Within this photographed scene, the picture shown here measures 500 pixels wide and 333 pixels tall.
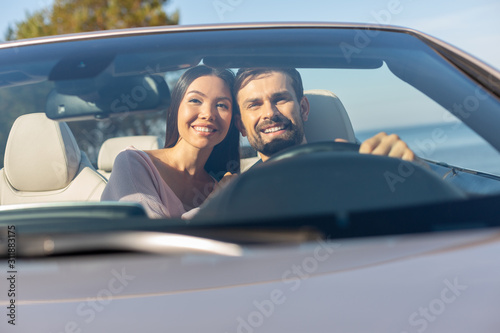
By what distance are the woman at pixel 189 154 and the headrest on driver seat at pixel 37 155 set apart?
69 centimetres

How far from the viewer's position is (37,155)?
8.52 feet

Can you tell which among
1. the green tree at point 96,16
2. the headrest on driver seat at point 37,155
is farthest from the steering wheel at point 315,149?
the green tree at point 96,16

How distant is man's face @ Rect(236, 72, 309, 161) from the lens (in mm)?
2035

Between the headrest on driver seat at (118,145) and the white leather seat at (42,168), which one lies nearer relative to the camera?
the white leather seat at (42,168)

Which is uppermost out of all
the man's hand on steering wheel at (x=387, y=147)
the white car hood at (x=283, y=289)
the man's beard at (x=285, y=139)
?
the man's beard at (x=285, y=139)

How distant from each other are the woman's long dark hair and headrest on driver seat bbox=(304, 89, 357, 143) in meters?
0.28

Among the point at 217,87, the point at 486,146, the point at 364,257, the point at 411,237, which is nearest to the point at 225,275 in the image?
the point at 364,257

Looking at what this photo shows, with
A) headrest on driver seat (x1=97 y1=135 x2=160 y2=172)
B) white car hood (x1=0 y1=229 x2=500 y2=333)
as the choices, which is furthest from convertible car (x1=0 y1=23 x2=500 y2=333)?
headrest on driver seat (x1=97 y1=135 x2=160 y2=172)

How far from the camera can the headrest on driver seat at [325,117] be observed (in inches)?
83.7

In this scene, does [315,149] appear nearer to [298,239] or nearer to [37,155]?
[298,239]

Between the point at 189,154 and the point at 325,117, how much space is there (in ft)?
1.83

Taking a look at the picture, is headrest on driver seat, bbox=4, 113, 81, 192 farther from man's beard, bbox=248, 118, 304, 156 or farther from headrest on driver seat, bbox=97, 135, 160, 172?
man's beard, bbox=248, 118, 304, 156

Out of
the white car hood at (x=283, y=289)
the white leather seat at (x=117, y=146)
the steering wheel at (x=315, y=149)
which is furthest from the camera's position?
the white leather seat at (x=117, y=146)

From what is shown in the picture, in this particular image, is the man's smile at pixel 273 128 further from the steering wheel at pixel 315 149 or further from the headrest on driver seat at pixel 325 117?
the steering wheel at pixel 315 149
